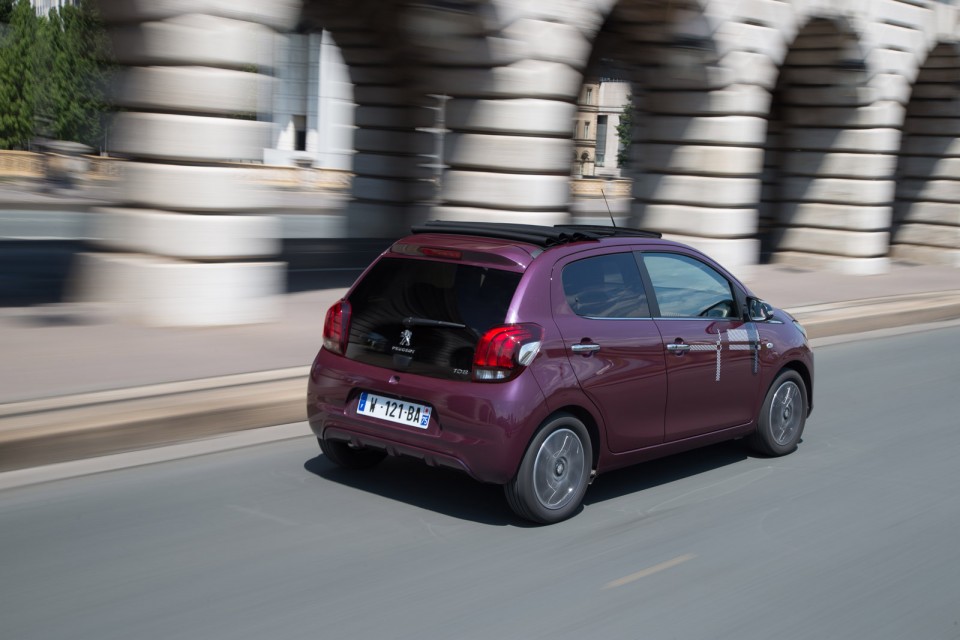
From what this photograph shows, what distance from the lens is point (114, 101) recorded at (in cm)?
1098

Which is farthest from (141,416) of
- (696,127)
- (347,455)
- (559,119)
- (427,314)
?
(696,127)

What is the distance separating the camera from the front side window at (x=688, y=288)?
21.3 ft

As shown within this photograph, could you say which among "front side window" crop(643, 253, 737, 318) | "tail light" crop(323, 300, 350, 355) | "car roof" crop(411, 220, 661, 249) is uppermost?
"car roof" crop(411, 220, 661, 249)

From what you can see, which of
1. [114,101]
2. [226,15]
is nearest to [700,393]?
[226,15]

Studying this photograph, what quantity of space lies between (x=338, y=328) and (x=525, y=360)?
1.16 m

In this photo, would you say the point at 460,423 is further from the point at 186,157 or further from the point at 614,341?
the point at 186,157

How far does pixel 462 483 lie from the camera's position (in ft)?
21.1

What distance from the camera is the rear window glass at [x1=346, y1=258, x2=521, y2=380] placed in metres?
5.61

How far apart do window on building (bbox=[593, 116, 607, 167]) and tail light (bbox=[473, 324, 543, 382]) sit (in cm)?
7979

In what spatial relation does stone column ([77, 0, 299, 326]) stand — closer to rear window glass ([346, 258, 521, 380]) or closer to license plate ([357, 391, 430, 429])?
rear window glass ([346, 258, 521, 380])

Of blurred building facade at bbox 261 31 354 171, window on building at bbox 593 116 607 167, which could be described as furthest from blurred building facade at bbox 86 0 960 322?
window on building at bbox 593 116 607 167

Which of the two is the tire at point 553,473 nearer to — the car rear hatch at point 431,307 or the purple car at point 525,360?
the purple car at point 525,360

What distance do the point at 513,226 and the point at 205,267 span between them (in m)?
4.97

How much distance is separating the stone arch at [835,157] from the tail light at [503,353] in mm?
15852
